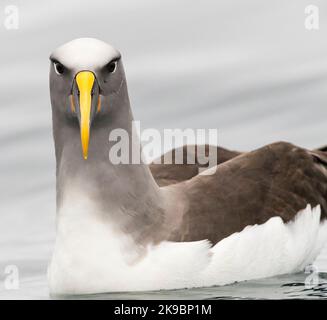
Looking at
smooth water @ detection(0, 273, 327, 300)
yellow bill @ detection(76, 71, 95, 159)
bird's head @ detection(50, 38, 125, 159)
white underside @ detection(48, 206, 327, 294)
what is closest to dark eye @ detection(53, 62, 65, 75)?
bird's head @ detection(50, 38, 125, 159)

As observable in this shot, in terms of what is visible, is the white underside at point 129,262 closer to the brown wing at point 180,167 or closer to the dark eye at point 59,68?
the dark eye at point 59,68

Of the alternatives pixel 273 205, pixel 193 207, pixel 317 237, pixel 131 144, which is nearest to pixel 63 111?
pixel 131 144

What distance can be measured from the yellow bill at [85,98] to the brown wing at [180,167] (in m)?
2.13

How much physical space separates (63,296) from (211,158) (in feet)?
9.85

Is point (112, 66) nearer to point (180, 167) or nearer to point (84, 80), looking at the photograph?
point (84, 80)

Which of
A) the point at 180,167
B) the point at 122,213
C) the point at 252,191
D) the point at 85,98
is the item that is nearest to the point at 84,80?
the point at 85,98

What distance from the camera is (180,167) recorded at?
13.6 metres

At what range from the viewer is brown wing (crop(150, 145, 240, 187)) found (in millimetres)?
13398

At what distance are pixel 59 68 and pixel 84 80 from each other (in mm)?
437

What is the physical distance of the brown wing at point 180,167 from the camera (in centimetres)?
1340

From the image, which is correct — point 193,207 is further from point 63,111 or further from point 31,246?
point 31,246

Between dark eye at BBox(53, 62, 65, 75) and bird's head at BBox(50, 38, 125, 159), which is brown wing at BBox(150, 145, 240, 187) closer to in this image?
bird's head at BBox(50, 38, 125, 159)

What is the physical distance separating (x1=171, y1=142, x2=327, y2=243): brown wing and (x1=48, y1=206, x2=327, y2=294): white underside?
0.51ft

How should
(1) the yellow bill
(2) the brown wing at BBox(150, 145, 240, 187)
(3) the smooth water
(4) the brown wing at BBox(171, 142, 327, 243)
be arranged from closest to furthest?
(1) the yellow bill, (3) the smooth water, (4) the brown wing at BBox(171, 142, 327, 243), (2) the brown wing at BBox(150, 145, 240, 187)
